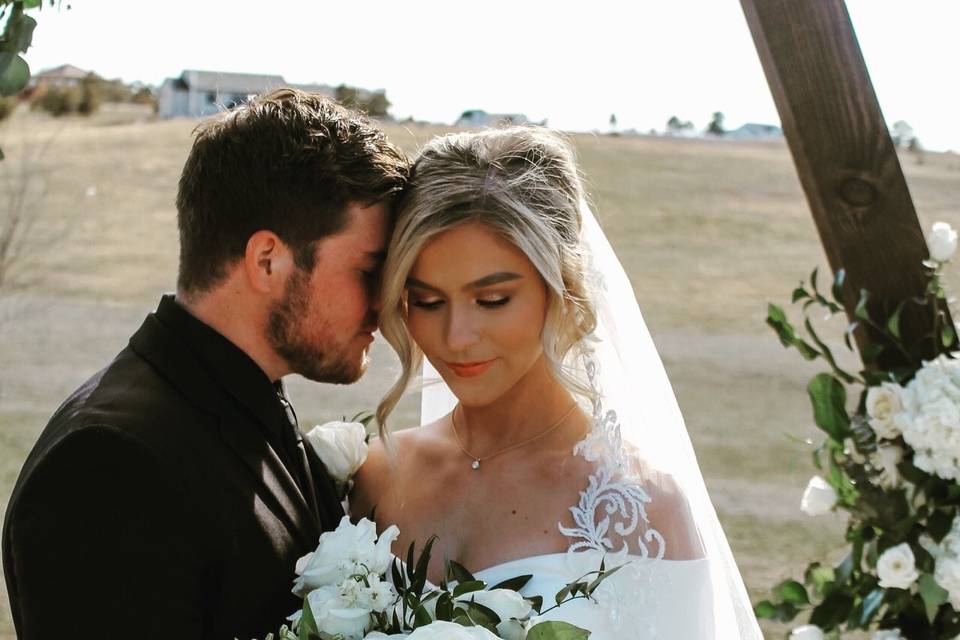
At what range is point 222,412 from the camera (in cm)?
245

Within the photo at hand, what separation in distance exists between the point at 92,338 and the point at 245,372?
35.0 ft

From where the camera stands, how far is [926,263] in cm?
238

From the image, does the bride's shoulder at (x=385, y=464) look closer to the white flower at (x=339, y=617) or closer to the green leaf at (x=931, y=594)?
the white flower at (x=339, y=617)

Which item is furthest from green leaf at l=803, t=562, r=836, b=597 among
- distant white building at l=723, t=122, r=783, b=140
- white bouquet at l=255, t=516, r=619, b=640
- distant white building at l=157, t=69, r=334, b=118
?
distant white building at l=157, t=69, r=334, b=118

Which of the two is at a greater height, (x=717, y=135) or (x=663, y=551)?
(x=717, y=135)

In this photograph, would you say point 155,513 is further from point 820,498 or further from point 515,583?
point 820,498

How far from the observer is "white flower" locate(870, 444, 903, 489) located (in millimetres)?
2471

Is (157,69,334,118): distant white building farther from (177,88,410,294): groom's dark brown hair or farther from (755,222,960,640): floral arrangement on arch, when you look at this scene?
(755,222,960,640): floral arrangement on arch

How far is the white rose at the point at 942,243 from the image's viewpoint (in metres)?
2.38

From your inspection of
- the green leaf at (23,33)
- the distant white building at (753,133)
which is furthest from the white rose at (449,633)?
the distant white building at (753,133)

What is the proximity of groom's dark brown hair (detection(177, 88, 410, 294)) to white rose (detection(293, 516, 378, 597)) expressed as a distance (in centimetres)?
66

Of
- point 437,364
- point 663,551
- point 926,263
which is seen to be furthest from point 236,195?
point 926,263

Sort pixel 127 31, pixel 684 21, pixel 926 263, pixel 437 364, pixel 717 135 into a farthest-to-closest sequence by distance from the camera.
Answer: pixel 717 135 < pixel 127 31 < pixel 684 21 < pixel 437 364 < pixel 926 263

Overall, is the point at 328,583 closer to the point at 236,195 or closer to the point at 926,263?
the point at 236,195
